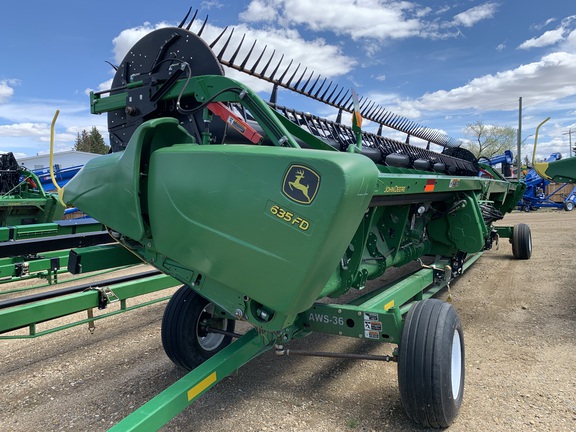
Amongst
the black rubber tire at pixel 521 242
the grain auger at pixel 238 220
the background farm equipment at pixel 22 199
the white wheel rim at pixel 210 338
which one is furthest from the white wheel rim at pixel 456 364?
the background farm equipment at pixel 22 199

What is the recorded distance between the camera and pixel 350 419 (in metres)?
2.73

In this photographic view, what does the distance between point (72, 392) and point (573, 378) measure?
375 centimetres

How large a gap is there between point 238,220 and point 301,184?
0.38m

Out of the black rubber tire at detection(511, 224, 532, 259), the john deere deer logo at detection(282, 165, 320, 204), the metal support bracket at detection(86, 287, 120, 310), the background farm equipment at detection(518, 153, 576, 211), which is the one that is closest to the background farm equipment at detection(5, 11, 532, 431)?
the john deere deer logo at detection(282, 165, 320, 204)

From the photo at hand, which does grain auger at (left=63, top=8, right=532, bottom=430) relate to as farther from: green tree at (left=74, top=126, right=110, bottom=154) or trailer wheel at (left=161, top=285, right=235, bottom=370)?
green tree at (left=74, top=126, right=110, bottom=154)

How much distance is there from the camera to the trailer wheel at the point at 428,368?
2.44 m

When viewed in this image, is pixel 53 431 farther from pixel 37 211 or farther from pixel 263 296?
pixel 37 211

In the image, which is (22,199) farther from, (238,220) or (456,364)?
(456,364)

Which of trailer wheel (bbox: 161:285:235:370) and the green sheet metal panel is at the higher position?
the green sheet metal panel

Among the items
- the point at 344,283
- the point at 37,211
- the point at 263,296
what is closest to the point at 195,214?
the point at 263,296

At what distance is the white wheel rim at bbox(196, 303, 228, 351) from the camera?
349 cm

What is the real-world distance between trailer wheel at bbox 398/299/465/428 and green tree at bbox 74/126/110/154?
5687 cm

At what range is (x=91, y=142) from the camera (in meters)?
61.9

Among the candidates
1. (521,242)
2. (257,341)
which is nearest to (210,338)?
(257,341)
